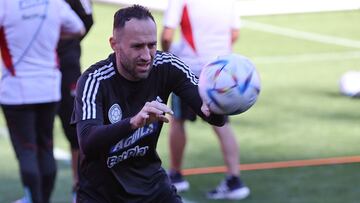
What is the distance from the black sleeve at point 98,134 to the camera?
15.8ft

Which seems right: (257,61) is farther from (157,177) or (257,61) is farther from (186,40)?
(157,177)

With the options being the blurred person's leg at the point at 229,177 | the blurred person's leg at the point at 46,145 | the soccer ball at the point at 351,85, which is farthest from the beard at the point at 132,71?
the soccer ball at the point at 351,85

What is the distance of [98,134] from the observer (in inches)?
193

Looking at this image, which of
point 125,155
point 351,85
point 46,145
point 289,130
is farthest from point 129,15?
point 351,85

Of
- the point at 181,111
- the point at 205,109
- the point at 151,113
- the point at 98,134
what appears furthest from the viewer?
the point at 181,111

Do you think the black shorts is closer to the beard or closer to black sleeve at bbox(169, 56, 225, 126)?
black sleeve at bbox(169, 56, 225, 126)

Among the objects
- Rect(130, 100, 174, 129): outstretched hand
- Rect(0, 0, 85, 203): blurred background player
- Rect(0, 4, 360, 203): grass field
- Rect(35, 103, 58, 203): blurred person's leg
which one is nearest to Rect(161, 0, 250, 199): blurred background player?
Rect(0, 4, 360, 203): grass field

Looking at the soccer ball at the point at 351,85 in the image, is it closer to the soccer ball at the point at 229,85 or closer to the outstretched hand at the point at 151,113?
the soccer ball at the point at 229,85

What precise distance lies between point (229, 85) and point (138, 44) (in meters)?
0.56

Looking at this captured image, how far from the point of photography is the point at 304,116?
11.4 meters

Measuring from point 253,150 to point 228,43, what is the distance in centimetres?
189

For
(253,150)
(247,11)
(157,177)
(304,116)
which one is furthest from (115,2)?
(157,177)

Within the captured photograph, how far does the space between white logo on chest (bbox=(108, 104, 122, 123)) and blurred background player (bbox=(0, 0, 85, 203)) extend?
1.85 metres

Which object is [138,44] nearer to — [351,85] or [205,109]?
[205,109]
